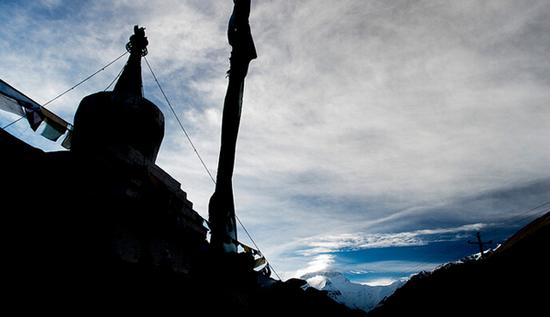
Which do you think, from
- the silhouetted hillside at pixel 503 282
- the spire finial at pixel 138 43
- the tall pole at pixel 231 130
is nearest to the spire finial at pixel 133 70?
the spire finial at pixel 138 43

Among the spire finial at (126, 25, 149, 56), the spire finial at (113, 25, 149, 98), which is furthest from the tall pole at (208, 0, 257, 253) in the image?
the spire finial at (126, 25, 149, 56)

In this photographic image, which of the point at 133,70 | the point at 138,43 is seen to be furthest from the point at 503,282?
the point at 138,43

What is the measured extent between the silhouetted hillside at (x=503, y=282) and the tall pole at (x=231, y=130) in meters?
3.72

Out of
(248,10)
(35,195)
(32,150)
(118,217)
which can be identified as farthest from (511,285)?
(248,10)

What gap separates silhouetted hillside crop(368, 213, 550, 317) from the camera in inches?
121

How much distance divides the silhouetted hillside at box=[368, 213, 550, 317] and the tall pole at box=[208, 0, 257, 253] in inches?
147

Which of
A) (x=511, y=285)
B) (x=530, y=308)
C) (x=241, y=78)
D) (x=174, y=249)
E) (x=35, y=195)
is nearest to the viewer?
(x=530, y=308)

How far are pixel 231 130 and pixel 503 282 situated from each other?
5353 mm

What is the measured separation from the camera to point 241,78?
6.84 m

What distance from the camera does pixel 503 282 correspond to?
11.5 ft

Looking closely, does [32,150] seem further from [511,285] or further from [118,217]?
[511,285]

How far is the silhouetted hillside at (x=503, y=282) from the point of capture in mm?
3078

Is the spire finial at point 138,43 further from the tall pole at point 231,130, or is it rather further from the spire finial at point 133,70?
the tall pole at point 231,130

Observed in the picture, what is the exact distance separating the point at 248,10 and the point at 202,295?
6.59m
